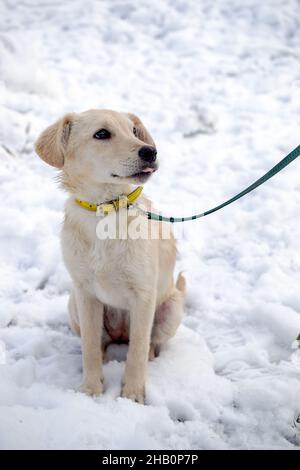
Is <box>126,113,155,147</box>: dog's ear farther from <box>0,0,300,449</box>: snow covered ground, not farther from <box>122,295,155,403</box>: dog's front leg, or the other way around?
<box>0,0,300,449</box>: snow covered ground

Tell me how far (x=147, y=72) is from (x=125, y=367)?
608cm

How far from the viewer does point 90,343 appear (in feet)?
7.57

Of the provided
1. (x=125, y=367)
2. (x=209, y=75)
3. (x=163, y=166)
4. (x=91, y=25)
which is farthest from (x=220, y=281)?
(x=91, y=25)

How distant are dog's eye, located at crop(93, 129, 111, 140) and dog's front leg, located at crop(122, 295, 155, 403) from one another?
87 cm

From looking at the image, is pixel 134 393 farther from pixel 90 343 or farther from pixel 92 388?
pixel 90 343

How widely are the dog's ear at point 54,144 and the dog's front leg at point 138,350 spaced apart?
86 centimetres

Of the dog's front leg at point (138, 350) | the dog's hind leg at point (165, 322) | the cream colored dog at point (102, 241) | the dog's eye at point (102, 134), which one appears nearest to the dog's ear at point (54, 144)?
the cream colored dog at point (102, 241)

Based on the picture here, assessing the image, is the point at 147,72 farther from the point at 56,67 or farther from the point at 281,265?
the point at 281,265

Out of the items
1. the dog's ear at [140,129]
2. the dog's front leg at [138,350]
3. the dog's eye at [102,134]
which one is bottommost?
the dog's front leg at [138,350]

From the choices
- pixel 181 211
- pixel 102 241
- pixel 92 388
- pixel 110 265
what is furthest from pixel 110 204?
pixel 181 211

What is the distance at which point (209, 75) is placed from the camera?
7188 mm

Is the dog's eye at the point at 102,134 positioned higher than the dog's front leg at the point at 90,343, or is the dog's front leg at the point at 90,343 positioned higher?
the dog's eye at the point at 102,134

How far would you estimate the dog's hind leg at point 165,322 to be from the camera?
8.41 ft

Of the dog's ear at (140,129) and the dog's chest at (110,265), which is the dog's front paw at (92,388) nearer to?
the dog's chest at (110,265)
